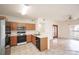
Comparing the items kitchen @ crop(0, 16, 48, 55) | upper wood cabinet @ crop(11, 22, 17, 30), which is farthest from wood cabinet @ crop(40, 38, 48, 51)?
upper wood cabinet @ crop(11, 22, 17, 30)

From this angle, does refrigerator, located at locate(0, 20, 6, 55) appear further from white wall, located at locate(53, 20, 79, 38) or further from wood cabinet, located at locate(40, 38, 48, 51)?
white wall, located at locate(53, 20, 79, 38)

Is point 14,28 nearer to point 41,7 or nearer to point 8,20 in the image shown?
point 8,20

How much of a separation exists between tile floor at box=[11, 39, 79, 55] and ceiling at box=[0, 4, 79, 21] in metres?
0.51

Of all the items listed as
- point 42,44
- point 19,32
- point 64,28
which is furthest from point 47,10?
point 42,44

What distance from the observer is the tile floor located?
169 centimetres

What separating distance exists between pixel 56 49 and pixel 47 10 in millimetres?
810

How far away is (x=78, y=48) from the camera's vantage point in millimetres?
1686

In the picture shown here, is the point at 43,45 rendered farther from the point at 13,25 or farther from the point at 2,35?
the point at 2,35

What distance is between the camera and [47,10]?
1730mm

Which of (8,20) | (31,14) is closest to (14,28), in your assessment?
(8,20)

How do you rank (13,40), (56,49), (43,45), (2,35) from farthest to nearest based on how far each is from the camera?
(43,45)
(13,40)
(56,49)
(2,35)
